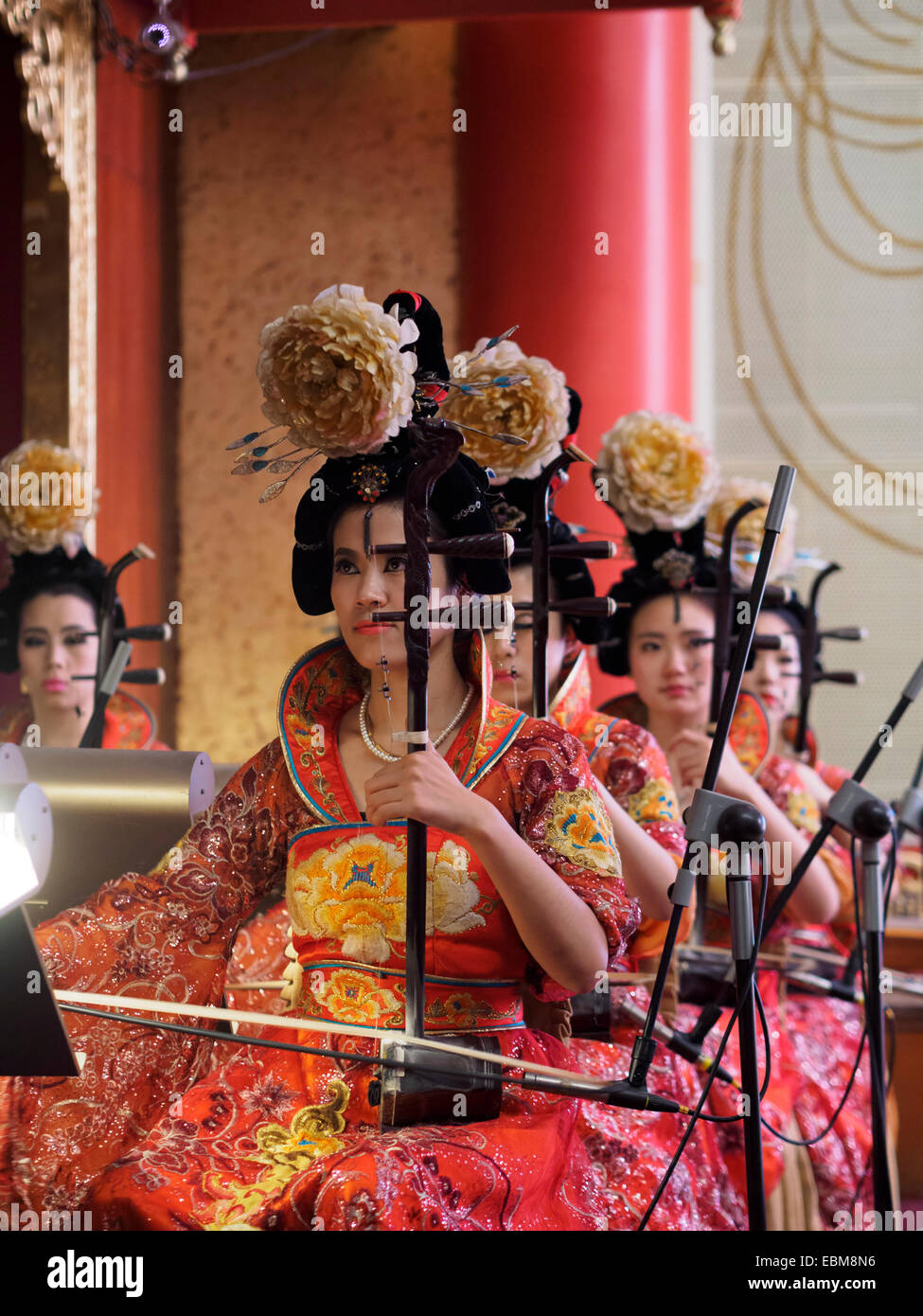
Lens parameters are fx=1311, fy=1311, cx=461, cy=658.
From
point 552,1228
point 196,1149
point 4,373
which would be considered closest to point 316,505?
point 196,1149

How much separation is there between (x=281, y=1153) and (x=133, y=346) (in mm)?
2648

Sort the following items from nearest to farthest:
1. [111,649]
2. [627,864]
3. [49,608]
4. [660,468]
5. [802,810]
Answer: [627,864]
[660,468]
[111,649]
[49,608]
[802,810]

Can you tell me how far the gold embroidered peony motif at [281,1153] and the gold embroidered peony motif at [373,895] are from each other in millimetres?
150

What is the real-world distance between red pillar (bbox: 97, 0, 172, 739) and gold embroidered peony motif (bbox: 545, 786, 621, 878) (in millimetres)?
2104

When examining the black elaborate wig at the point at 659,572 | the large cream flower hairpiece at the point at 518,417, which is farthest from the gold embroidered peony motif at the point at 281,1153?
the black elaborate wig at the point at 659,572

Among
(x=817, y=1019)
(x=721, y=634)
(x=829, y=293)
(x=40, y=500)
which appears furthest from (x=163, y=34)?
(x=817, y=1019)

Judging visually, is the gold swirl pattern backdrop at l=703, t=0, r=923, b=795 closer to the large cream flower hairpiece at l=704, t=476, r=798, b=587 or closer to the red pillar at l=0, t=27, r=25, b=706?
the large cream flower hairpiece at l=704, t=476, r=798, b=587

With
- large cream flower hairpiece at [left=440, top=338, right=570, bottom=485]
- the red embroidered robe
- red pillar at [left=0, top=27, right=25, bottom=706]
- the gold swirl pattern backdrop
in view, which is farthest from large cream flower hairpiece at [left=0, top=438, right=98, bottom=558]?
the gold swirl pattern backdrop

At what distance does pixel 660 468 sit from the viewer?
222 cm

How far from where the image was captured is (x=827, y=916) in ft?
8.02

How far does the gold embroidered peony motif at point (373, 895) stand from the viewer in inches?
54.2

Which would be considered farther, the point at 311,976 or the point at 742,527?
the point at 742,527

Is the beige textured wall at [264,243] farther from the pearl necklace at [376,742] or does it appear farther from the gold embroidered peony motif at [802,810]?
the pearl necklace at [376,742]

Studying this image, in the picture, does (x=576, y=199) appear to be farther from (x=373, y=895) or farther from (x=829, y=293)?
(x=373, y=895)
